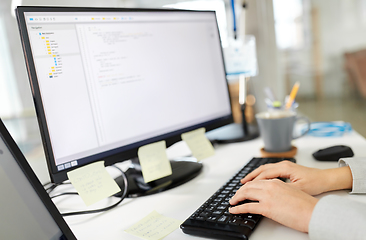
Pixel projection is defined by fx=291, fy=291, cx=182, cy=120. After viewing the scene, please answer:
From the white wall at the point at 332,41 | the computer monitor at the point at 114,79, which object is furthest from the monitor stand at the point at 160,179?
the white wall at the point at 332,41

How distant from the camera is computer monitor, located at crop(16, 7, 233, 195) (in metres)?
0.54

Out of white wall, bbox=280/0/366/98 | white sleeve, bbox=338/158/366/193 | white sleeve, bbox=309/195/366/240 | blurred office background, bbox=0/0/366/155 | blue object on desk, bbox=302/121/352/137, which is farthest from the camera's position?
white wall, bbox=280/0/366/98

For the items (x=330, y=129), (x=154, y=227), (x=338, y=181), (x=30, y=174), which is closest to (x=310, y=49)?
(x=330, y=129)

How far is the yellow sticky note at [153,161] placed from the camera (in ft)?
2.21

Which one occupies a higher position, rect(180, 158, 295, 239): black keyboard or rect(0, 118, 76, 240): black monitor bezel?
rect(0, 118, 76, 240): black monitor bezel

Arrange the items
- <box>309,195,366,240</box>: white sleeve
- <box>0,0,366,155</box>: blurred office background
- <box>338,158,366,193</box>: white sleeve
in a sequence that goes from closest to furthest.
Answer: <box>309,195,366,240</box>: white sleeve
<box>338,158,366,193</box>: white sleeve
<box>0,0,366,155</box>: blurred office background

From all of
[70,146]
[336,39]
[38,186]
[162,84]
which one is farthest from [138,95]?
[336,39]

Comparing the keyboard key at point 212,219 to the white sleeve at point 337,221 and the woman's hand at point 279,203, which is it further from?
the white sleeve at point 337,221

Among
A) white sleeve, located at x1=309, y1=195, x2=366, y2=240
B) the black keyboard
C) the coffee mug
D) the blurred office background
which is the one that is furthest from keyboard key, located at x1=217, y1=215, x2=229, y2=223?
the blurred office background

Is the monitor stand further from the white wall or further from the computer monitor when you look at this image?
the white wall

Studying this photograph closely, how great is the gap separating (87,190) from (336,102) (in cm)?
241

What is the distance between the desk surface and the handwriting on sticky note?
1.6 inches

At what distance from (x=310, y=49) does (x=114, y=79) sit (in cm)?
200

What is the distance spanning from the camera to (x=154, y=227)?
1.61ft
